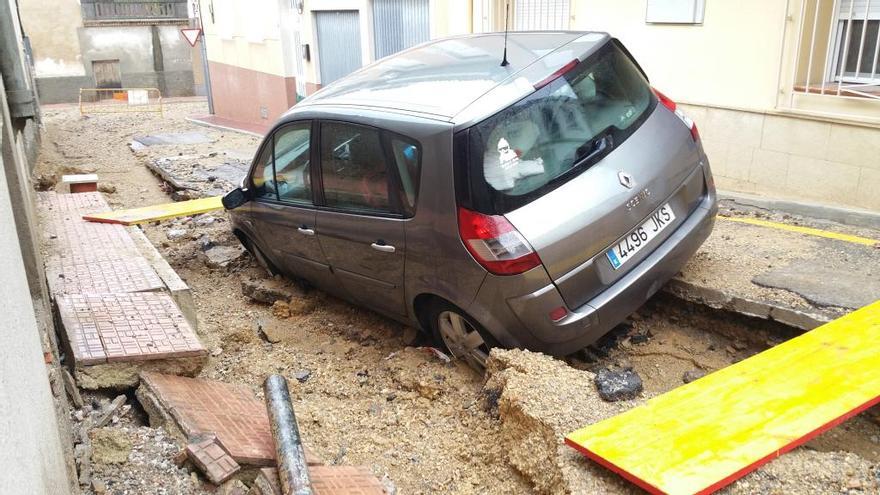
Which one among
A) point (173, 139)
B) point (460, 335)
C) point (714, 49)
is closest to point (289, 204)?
point (460, 335)

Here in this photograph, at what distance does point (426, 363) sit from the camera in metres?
4.72

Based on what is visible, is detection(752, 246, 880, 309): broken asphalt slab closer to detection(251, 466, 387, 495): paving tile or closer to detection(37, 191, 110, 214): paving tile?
detection(251, 466, 387, 495): paving tile

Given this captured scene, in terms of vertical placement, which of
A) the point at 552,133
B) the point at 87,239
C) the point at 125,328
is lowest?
the point at 87,239

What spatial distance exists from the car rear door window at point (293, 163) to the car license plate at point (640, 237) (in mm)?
2191

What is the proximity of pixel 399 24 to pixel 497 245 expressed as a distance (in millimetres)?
9476

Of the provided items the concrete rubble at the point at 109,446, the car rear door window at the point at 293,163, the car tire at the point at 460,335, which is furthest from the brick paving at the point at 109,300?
the car tire at the point at 460,335

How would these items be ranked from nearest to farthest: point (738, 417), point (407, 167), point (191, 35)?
point (738, 417) < point (407, 167) < point (191, 35)

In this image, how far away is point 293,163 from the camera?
5395 millimetres

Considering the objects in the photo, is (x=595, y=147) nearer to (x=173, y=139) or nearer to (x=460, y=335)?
(x=460, y=335)

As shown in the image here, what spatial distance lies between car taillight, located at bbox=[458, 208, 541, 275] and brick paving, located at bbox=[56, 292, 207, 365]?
→ 68.9 inches

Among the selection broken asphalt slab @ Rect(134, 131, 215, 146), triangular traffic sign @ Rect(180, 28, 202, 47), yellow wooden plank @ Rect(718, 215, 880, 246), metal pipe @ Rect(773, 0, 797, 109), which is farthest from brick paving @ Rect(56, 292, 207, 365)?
triangular traffic sign @ Rect(180, 28, 202, 47)

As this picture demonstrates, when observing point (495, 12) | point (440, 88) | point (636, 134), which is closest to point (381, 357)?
point (440, 88)

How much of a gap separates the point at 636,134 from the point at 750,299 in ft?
4.02

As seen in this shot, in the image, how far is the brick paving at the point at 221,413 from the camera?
140 inches
